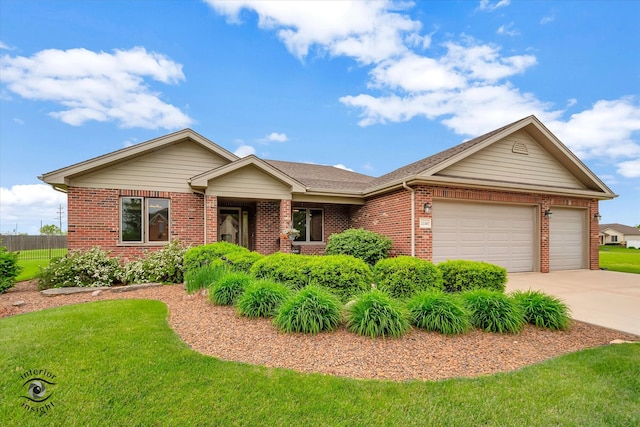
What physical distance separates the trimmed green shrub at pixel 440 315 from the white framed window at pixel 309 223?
871cm

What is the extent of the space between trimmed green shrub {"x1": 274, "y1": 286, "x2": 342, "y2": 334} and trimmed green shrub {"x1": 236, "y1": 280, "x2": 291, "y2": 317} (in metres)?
0.38

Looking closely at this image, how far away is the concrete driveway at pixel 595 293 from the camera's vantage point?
17.7 ft

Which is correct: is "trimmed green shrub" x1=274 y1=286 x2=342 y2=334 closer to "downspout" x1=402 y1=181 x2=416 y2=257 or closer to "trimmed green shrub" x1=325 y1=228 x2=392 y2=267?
"trimmed green shrub" x1=325 y1=228 x2=392 y2=267

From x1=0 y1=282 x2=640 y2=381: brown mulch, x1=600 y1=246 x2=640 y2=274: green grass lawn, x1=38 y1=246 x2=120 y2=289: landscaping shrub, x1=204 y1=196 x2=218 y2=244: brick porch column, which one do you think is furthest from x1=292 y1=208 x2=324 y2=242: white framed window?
x1=600 y1=246 x2=640 y2=274: green grass lawn

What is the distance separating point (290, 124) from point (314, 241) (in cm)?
659

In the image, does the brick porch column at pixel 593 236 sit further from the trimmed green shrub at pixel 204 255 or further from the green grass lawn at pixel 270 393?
the trimmed green shrub at pixel 204 255

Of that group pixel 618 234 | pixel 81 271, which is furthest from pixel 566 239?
pixel 618 234

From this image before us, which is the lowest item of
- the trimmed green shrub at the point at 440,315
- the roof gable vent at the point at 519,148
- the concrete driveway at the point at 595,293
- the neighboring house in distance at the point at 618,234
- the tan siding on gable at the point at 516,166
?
the neighboring house in distance at the point at 618,234

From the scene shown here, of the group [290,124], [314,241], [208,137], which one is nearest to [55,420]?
[208,137]

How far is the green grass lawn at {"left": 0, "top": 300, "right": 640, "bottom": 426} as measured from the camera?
94.8 inches

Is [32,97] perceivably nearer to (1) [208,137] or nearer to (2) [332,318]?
(1) [208,137]

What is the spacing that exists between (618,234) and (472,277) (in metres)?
68.0

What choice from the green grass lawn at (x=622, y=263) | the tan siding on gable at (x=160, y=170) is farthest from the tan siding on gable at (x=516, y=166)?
the tan siding on gable at (x=160, y=170)

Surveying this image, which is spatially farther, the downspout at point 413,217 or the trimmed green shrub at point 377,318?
the downspout at point 413,217
